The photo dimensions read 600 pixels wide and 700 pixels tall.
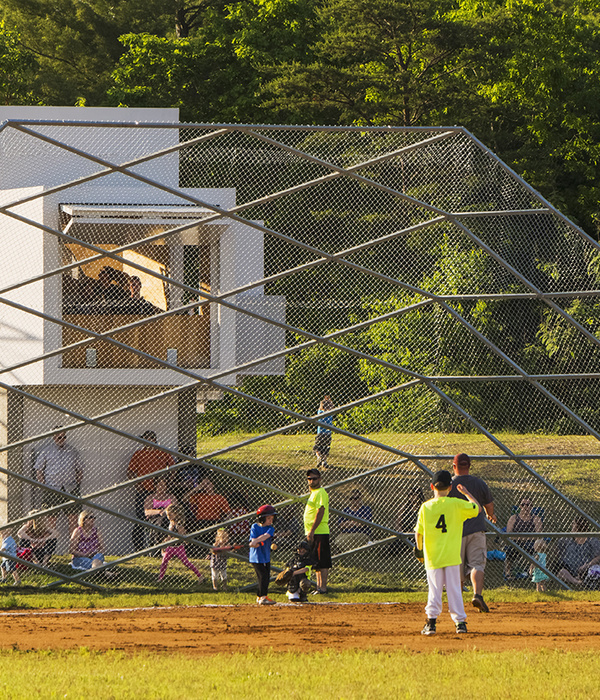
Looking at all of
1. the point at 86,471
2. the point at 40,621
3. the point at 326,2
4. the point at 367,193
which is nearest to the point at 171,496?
the point at 86,471

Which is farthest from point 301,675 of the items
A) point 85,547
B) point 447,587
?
point 85,547

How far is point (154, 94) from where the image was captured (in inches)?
1400

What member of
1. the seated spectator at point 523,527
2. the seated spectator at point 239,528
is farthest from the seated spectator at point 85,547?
the seated spectator at point 523,527

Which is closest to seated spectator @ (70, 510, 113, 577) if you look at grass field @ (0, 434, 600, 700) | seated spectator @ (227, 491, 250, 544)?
seated spectator @ (227, 491, 250, 544)

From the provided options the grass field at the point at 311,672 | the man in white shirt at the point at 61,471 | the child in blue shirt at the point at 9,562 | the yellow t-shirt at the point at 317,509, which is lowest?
the grass field at the point at 311,672

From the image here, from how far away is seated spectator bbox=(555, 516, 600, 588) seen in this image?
13.8m

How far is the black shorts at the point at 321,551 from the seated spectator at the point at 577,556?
11.4ft

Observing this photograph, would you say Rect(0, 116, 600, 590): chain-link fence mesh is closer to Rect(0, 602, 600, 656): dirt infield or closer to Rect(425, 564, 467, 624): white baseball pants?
Rect(0, 602, 600, 656): dirt infield

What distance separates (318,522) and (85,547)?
10.9 feet

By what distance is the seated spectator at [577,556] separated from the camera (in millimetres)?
13828

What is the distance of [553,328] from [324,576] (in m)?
5.92

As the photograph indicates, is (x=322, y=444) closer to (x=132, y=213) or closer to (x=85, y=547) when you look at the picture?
(x=85, y=547)

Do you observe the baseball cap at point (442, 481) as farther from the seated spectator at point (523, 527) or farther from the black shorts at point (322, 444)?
the black shorts at point (322, 444)

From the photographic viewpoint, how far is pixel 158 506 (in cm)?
1399
